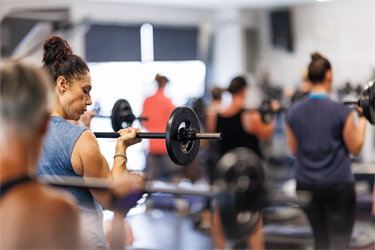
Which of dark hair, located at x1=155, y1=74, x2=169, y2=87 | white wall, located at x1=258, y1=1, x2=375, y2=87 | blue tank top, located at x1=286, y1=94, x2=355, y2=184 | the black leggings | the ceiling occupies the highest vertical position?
the ceiling

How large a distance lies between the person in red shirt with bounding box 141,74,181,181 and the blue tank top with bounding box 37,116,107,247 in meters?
2.46

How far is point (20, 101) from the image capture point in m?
0.68

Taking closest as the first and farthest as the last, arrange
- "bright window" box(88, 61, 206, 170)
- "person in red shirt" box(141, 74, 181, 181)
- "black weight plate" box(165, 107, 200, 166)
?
"black weight plate" box(165, 107, 200, 166) < "person in red shirt" box(141, 74, 181, 181) < "bright window" box(88, 61, 206, 170)

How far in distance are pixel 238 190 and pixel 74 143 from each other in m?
1.87

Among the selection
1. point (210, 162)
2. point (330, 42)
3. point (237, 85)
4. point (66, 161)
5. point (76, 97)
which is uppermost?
point (330, 42)

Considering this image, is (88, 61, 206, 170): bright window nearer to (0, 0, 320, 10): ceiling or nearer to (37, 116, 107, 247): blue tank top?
(0, 0, 320, 10): ceiling

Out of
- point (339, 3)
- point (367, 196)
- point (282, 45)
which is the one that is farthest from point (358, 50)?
point (367, 196)

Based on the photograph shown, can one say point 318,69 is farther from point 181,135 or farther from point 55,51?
point 55,51

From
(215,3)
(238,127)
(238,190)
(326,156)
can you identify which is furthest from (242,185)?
(215,3)

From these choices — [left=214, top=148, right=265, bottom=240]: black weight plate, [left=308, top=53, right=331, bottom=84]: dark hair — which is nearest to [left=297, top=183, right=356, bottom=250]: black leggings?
[left=214, top=148, right=265, bottom=240]: black weight plate

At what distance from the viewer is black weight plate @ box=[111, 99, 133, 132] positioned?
76.6 inches

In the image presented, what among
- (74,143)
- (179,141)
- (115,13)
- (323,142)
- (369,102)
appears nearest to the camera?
(74,143)

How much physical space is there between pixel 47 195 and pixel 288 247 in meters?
2.84

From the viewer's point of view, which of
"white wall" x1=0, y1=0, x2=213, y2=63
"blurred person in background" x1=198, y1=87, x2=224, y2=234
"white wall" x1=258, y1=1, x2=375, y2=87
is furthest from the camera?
"white wall" x1=258, y1=1, x2=375, y2=87
